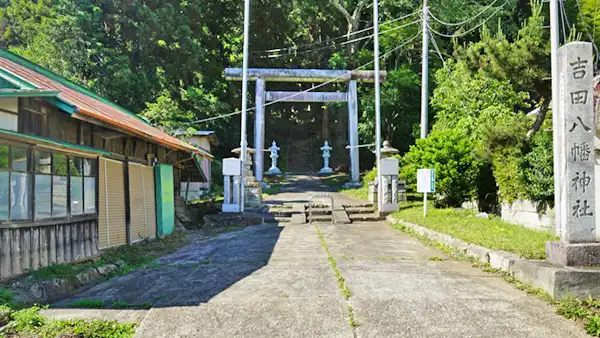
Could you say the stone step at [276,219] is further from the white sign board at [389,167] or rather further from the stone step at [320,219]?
the white sign board at [389,167]

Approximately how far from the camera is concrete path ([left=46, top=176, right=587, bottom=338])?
4.39m

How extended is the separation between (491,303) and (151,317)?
3.98 metres

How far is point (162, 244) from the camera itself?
1046cm

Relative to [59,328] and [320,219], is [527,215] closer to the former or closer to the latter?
[320,219]

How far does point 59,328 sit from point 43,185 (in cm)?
297

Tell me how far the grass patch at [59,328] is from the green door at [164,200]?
6.93 meters

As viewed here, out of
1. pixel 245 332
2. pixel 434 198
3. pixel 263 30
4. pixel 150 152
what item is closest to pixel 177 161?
pixel 150 152

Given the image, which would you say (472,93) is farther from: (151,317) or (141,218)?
(151,317)

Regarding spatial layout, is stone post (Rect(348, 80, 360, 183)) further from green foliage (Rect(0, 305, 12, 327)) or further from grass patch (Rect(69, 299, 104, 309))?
green foliage (Rect(0, 305, 12, 327))

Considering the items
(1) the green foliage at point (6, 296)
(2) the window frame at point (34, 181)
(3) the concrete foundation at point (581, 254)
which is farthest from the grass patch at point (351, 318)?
(2) the window frame at point (34, 181)

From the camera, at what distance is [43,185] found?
21.6ft

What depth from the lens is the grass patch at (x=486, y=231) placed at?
7082 millimetres

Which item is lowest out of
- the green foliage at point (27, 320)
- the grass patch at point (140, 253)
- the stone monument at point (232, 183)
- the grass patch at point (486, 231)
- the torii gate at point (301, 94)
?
the grass patch at point (140, 253)

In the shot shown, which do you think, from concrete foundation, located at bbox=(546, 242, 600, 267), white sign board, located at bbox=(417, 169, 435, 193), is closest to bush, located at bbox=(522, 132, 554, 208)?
white sign board, located at bbox=(417, 169, 435, 193)
